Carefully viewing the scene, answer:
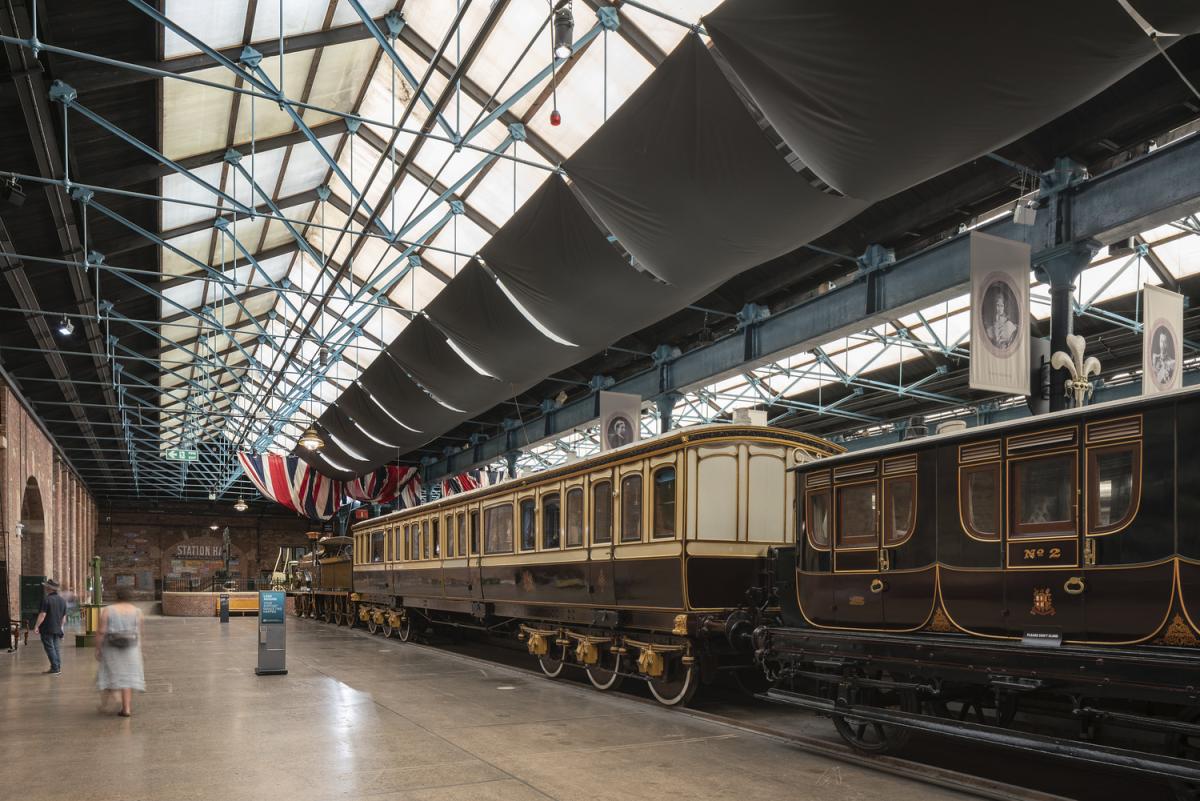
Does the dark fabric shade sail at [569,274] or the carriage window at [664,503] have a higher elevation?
the dark fabric shade sail at [569,274]

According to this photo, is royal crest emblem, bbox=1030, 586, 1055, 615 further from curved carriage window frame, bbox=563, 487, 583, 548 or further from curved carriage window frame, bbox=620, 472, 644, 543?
curved carriage window frame, bbox=563, 487, 583, 548

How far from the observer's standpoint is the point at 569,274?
Answer: 11.9 meters

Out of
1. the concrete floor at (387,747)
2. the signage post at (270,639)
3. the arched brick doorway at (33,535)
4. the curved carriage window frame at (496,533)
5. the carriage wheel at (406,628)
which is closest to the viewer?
the concrete floor at (387,747)

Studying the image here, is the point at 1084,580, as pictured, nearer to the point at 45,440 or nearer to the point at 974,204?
the point at 974,204

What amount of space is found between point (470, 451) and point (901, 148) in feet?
85.4

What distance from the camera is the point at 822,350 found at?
2231 cm

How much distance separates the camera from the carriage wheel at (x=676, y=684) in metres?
10.7

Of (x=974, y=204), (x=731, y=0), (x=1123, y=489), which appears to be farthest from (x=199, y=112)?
(x=1123, y=489)

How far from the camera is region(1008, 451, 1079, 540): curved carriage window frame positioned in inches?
258

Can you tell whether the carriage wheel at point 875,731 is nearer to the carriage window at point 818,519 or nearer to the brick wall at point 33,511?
the carriage window at point 818,519

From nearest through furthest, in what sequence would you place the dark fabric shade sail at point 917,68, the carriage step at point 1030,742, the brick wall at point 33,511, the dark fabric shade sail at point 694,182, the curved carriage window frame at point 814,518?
the carriage step at point 1030,742, the dark fabric shade sail at point 917,68, the dark fabric shade sail at point 694,182, the curved carriage window frame at point 814,518, the brick wall at point 33,511

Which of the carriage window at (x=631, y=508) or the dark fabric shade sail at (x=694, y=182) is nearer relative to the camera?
the dark fabric shade sail at (x=694, y=182)

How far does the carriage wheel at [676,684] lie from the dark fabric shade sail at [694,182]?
4726 mm

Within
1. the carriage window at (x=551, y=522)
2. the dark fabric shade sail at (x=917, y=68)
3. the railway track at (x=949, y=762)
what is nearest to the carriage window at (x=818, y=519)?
the railway track at (x=949, y=762)
